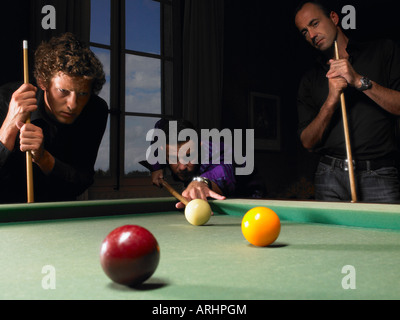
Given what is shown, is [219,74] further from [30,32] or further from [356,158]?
[356,158]

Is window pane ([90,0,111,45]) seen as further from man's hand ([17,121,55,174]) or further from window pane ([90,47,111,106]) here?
man's hand ([17,121,55,174])

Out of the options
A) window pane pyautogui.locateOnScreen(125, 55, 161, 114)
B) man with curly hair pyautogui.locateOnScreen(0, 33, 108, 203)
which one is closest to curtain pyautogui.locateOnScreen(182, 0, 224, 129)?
window pane pyautogui.locateOnScreen(125, 55, 161, 114)

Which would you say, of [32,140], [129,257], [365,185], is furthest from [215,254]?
[32,140]

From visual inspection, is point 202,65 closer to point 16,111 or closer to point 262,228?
point 16,111

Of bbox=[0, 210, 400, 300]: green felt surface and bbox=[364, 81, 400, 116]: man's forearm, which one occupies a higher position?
bbox=[364, 81, 400, 116]: man's forearm

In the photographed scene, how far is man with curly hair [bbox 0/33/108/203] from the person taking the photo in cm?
260

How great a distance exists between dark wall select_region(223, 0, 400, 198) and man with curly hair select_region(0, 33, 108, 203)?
2329mm

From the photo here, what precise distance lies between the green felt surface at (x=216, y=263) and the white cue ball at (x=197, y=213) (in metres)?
0.05

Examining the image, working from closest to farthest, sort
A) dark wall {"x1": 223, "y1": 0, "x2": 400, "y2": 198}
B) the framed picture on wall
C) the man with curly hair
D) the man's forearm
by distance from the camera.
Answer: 1. the man's forearm
2. the man with curly hair
3. dark wall {"x1": 223, "y1": 0, "x2": 400, "y2": 198}
4. the framed picture on wall

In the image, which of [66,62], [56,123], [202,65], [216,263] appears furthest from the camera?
[202,65]

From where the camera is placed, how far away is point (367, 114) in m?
2.52

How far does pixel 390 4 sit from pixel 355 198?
4.09 meters

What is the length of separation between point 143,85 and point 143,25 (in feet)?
2.32
